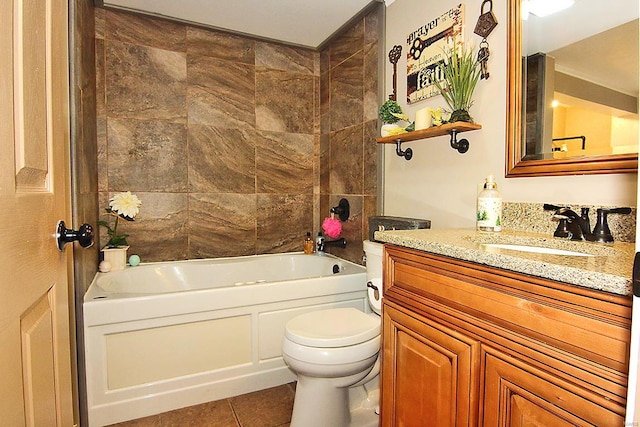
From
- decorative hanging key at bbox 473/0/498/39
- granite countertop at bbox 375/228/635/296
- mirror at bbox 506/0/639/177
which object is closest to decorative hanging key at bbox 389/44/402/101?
decorative hanging key at bbox 473/0/498/39

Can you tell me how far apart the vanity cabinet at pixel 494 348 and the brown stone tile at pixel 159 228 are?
1942 millimetres

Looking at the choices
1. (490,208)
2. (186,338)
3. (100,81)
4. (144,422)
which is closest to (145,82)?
(100,81)

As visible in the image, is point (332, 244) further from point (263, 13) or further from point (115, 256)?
point (263, 13)

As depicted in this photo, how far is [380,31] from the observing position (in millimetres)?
2361

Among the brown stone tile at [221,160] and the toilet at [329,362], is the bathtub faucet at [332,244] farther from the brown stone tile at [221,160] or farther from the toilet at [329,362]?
the toilet at [329,362]

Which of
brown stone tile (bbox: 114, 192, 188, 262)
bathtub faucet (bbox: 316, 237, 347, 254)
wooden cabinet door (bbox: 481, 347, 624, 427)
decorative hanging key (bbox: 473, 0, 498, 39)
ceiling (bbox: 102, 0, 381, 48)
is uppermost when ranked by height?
ceiling (bbox: 102, 0, 381, 48)

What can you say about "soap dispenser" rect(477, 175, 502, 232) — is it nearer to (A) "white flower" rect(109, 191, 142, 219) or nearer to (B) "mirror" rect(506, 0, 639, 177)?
(B) "mirror" rect(506, 0, 639, 177)

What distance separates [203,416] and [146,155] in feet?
5.80

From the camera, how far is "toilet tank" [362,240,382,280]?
1.83 meters

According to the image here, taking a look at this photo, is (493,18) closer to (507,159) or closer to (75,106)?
(507,159)

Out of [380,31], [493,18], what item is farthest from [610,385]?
[380,31]

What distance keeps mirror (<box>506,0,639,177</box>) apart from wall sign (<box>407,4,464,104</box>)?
0.34 meters

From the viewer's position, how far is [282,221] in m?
3.11

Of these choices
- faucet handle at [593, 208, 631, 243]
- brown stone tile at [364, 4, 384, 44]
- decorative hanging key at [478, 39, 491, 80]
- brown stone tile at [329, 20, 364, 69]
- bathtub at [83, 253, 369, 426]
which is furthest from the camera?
brown stone tile at [329, 20, 364, 69]
